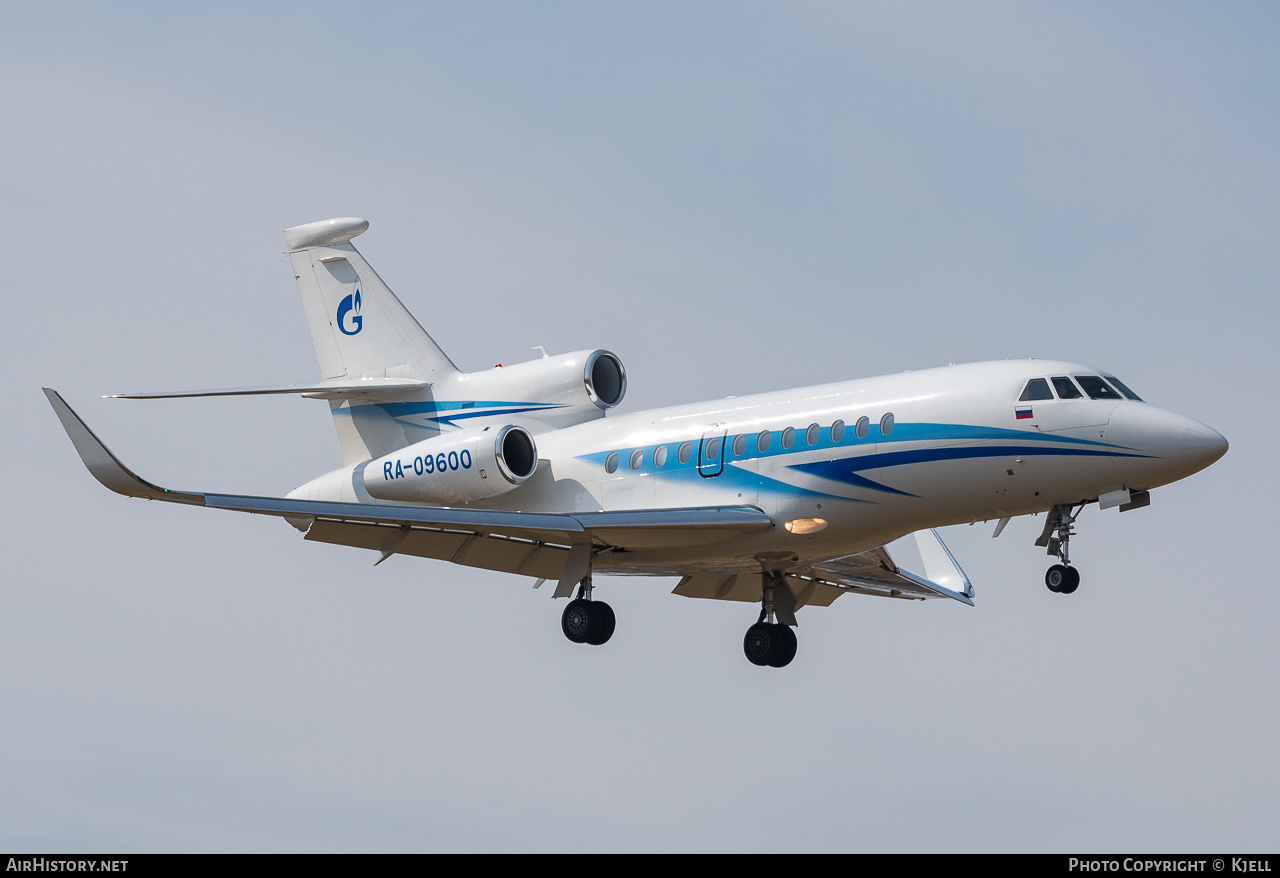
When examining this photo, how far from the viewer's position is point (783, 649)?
1037 inches

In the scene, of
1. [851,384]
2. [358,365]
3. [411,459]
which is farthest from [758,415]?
[358,365]

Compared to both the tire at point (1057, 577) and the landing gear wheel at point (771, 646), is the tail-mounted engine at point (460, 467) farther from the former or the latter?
the tire at point (1057, 577)

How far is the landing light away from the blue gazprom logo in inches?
370

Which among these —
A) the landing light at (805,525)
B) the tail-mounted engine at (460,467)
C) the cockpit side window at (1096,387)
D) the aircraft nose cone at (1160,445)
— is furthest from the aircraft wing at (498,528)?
the aircraft nose cone at (1160,445)

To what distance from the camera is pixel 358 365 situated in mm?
28938

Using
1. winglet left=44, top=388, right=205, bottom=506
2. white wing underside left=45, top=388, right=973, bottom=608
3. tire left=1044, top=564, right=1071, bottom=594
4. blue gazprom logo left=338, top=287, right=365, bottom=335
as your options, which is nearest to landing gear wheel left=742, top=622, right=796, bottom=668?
white wing underside left=45, top=388, right=973, bottom=608

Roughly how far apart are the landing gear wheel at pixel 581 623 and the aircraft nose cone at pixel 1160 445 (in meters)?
7.46

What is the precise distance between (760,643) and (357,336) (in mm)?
8692

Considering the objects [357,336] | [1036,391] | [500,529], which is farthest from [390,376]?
[1036,391]

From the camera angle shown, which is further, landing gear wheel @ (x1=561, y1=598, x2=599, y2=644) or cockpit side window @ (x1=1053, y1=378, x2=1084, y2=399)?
landing gear wheel @ (x1=561, y1=598, x2=599, y2=644)

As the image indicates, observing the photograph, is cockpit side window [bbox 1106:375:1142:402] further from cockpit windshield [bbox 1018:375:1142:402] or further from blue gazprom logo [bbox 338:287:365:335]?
blue gazprom logo [bbox 338:287:365:335]

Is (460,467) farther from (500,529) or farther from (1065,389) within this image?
(1065,389)

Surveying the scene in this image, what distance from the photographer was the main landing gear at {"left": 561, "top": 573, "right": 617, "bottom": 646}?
24031 mm

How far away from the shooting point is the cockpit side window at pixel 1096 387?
72.3 ft
